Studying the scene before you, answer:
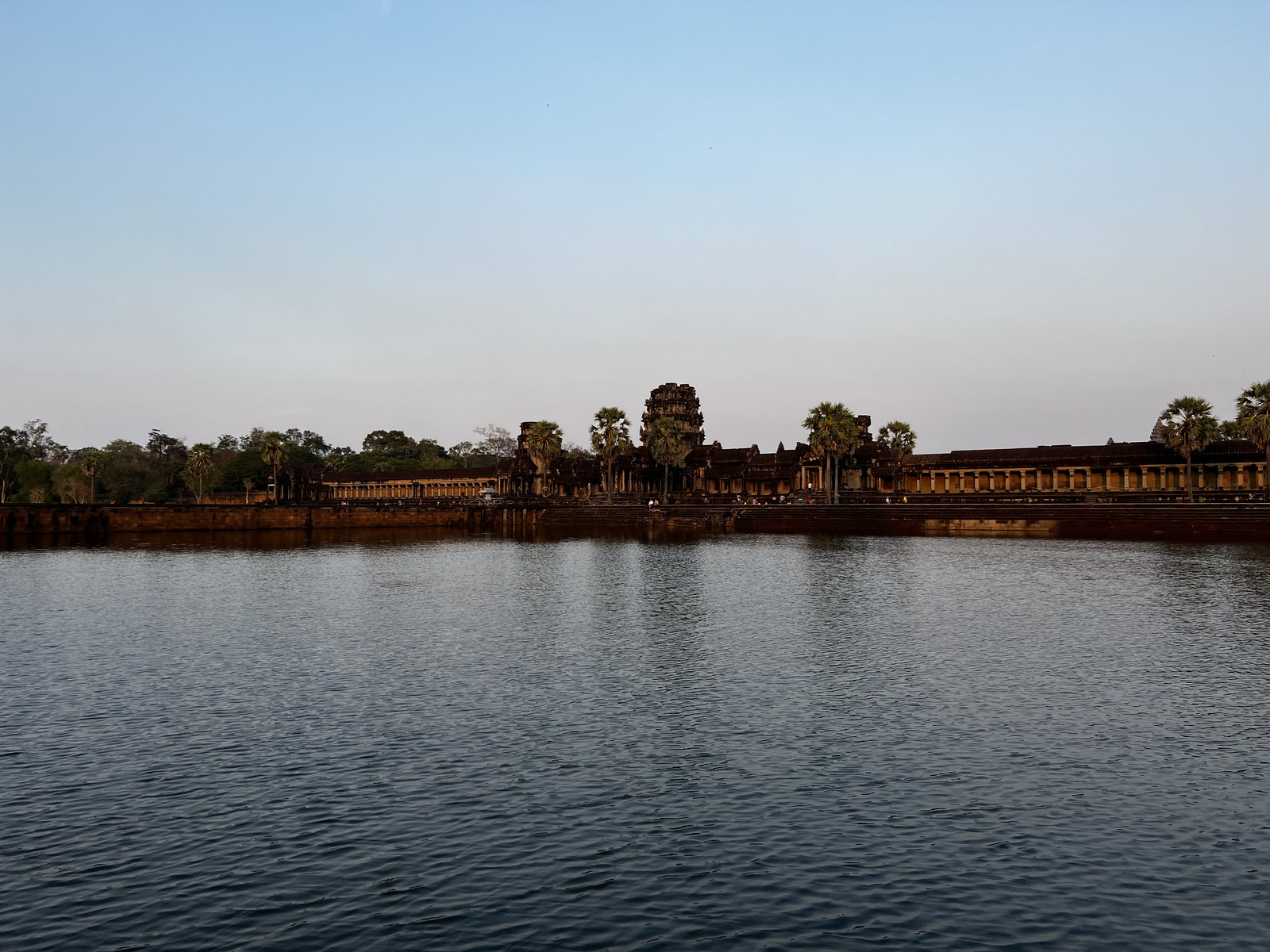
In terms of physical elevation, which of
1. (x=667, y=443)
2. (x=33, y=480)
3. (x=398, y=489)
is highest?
(x=667, y=443)

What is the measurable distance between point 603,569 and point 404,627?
27691 mm

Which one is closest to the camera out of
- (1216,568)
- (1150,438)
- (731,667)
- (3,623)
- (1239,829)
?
(1239,829)

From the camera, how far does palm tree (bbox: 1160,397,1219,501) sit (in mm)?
95562

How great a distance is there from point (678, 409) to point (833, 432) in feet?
152

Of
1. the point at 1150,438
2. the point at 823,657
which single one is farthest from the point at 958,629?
the point at 1150,438

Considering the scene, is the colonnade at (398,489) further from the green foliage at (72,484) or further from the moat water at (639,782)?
the moat water at (639,782)

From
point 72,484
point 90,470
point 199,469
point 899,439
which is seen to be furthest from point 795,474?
point 72,484

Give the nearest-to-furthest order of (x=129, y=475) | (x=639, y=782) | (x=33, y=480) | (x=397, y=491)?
1. (x=639, y=782)
2. (x=33, y=480)
3. (x=129, y=475)
4. (x=397, y=491)

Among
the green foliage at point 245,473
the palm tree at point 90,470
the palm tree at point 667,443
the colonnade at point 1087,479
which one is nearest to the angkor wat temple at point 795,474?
the colonnade at point 1087,479

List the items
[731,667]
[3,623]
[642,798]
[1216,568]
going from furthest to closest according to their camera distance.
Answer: [1216,568] < [3,623] < [731,667] < [642,798]

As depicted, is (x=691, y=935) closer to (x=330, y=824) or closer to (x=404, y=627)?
(x=330, y=824)

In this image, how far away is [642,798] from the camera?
1550cm

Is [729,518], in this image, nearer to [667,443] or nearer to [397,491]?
[667,443]

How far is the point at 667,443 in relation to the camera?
139 meters
